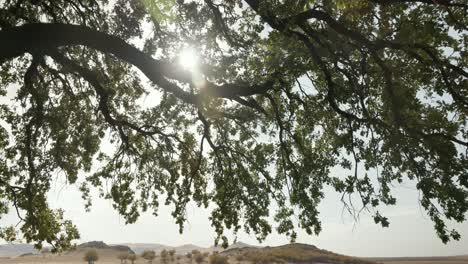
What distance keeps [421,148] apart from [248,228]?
5.86m

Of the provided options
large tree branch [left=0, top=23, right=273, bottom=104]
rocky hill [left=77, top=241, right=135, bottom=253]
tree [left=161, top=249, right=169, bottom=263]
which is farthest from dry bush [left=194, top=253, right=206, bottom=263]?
large tree branch [left=0, top=23, right=273, bottom=104]

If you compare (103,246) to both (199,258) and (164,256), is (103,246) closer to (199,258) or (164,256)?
(164,256)

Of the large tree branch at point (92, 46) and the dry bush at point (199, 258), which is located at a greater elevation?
the large tree branch at point (92, 46)

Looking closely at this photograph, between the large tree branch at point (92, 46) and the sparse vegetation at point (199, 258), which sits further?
the sparse vegetation at point (199, 258)

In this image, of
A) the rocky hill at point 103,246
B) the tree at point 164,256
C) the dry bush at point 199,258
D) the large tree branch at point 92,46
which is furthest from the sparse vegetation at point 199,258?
the large tree branch at point 92,46

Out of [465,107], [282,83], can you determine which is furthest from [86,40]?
[465,107]

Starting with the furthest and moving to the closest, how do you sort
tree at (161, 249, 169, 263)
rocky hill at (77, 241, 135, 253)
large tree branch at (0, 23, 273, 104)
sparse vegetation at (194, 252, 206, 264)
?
rocky hill at (77, 241, 135, 253)
sparse vegetation at (194, 252, 206, 264)
tree at (161, 249, 169, 263)
large tree branch at (0, 23, 273, 104)

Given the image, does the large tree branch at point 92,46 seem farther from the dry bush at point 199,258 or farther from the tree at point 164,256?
the tree at point 164,256

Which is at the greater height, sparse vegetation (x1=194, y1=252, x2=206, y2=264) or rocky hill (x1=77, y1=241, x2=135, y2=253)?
rocky hill (x1=77, y1=241, x2=135, y2=253)

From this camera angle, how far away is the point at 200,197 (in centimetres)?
1399

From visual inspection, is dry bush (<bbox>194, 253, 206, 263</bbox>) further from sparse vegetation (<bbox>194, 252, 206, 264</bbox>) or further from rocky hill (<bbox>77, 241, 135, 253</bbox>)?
rocky hill (<bbox>77, 241, 135, 253</bbox>)

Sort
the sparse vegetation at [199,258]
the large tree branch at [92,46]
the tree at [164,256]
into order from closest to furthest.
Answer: the large tree branch at [92,46] → the tree at [164,256] → the sparse vegetation at [199,258]

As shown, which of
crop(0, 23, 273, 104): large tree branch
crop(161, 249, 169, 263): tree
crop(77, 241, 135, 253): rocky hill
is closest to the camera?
crop(0, 23, 273, 104): large tree branch

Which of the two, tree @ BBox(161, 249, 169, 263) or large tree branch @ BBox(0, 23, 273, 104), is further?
tree @ BBox(161, 249, 169, 263)
